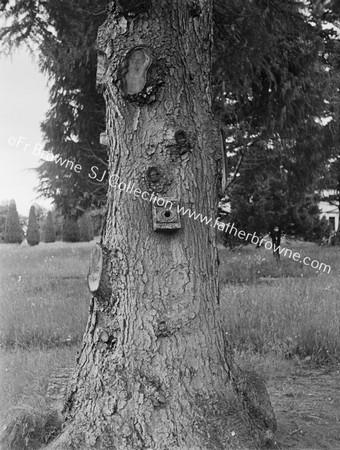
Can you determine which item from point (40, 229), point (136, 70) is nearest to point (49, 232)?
point (40, 229)

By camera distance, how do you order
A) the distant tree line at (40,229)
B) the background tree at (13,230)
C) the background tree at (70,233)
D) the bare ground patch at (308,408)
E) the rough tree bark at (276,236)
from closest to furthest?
1. the bare ground patch at (308,408)
2. the rough tree bark at (276,236)
3. the background tree at (13,230)
4. the distant tree line at (40,229)
5. the background tree at (70,233)

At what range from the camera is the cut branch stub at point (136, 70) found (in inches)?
102

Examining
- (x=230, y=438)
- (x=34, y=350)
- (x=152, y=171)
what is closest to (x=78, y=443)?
(x=230, y=438)

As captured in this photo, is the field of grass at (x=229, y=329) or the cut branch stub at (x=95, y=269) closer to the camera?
the cut branch stub at (x=95, y=269)

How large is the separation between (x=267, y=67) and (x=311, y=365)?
3829 millimetres

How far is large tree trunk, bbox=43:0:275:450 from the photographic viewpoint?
2482mm

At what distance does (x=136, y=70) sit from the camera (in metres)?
2.59

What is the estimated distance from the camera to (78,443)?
250cm

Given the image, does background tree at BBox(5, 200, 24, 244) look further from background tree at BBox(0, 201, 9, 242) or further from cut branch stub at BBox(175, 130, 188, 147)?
cut branch stub at BBox(175, 130, 188, 147)

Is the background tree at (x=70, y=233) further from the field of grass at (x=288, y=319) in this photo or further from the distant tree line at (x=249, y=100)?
the field of grass at (x=288, y=319)

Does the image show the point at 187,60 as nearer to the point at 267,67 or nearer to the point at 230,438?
the point at 230,438

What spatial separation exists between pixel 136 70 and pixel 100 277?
1.17 metres

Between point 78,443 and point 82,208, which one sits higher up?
point 82,208

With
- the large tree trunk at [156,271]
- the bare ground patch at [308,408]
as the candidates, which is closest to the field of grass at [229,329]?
the bare ground patch at [308,408]
